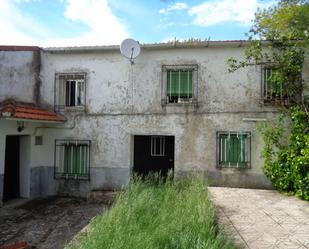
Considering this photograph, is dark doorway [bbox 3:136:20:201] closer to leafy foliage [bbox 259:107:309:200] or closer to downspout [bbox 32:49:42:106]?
downspout [bbox 32:49:42:106]

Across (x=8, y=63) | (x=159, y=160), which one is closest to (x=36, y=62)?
(x=8, y=63)

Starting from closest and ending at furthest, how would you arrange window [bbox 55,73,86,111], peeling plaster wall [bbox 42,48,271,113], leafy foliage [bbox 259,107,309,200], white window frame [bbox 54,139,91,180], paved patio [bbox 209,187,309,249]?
paved patio [bbox 209,187,309,249]
leafy foliage [bbox 259,107,309,200]
peeling plaster wall [bbox 42,48,271,113]
white window frame [bbox 54,139,91,180]
window [bbox 55,73,86,111]

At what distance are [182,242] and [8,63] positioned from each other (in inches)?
433

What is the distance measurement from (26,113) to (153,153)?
5253mm

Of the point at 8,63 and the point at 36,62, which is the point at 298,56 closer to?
the point at 36,62

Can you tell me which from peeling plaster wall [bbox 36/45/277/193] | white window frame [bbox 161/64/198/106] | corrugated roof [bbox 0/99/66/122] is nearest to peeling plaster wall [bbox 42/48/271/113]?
peeling plaster wall [bbox 36/45/277/193]

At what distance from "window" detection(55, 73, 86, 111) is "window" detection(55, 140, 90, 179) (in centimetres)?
140

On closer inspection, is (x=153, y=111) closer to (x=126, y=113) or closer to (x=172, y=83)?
(x=126, y=113)

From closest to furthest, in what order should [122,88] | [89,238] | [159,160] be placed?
1. [89,238]
2. [122,88]
3. [159,160]

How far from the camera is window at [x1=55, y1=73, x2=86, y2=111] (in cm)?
1289

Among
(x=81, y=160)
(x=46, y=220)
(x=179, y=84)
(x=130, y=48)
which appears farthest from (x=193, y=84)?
(x=46, y=220)

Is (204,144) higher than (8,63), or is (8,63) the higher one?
(8,63)

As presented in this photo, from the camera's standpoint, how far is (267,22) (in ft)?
35.3

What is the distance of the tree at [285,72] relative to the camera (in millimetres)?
10008
